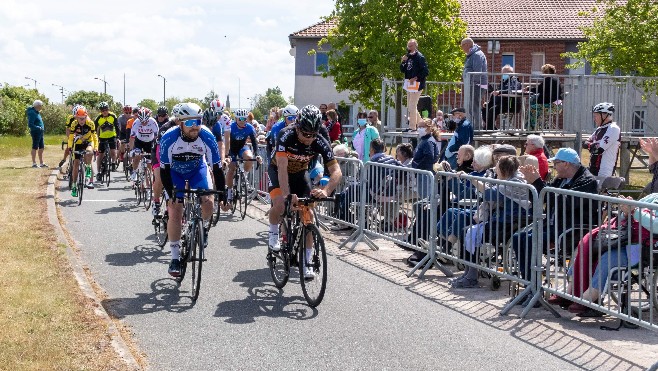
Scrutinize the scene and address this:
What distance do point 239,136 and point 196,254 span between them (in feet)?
26.2

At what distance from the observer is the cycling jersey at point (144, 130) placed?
1900 cm

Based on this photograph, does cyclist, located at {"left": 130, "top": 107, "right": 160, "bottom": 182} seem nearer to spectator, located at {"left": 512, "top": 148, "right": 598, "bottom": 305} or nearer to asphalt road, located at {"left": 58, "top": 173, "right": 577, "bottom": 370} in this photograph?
asphalt road, located at {"left": 58, "top": 173, "right": 577, "bottom": 370}

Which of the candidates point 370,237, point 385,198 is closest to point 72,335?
point 385,198

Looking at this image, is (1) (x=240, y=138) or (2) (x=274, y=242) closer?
(2) (x=274, y=242)

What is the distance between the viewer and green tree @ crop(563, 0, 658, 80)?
2998cm

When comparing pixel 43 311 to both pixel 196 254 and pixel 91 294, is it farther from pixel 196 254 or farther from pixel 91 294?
pixel 196 254

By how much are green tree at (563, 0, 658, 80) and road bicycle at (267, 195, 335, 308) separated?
2222cm

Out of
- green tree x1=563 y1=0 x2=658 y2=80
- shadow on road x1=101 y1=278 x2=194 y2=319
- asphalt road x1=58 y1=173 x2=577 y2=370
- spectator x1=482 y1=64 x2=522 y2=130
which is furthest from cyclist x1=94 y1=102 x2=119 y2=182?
green tree x1=563 y1=0 x2=658 y2=80

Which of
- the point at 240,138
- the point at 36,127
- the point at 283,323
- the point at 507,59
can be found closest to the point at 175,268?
the point at 283,323

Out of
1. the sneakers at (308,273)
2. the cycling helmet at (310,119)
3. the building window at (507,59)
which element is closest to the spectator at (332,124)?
the cycling helmet at (310,119)

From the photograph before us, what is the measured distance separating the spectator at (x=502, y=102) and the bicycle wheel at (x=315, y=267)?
8939mm

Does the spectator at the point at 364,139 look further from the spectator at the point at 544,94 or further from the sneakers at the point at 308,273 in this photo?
the sneakers at the point at 308,273

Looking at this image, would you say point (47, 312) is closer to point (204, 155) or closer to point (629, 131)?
point (204, 155)

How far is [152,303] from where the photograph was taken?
373 inches
